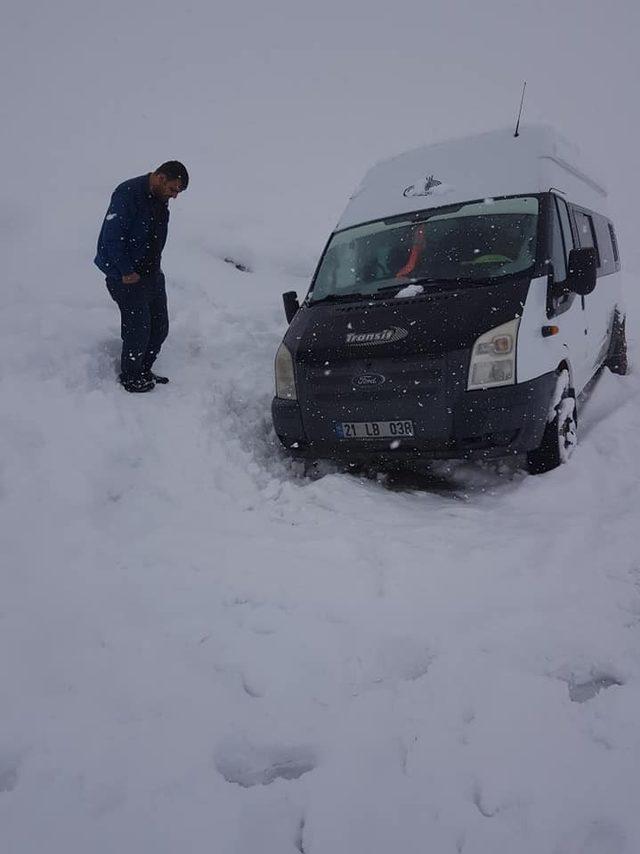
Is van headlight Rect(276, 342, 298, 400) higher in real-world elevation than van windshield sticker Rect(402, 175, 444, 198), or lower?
lower

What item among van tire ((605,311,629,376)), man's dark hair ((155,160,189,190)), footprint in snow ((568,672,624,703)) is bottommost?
van tire ((605,311,629,376))

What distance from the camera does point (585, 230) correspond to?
17.4 ft

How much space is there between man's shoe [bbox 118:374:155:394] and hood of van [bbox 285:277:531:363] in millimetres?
1344

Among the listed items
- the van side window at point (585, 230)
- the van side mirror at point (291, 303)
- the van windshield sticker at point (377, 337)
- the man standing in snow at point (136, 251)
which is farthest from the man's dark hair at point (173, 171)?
the van side window at point (585, 230)

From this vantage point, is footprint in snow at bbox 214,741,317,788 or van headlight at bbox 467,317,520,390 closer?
footprint in snow at bbox 214,741,317,788

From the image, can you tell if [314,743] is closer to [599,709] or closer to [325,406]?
[599,709]

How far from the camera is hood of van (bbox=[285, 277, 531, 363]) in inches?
143

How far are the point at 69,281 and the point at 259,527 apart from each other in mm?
4109

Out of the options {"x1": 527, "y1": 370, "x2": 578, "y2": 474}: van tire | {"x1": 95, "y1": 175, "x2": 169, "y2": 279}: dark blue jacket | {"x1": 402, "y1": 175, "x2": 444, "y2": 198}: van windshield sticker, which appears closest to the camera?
{"x1": 527, "y1": 370, "x2": 578, "y2": 474}: van tire

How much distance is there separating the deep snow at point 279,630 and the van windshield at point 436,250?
139 centimetres

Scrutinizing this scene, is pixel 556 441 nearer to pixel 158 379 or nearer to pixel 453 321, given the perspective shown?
pixel 453 321

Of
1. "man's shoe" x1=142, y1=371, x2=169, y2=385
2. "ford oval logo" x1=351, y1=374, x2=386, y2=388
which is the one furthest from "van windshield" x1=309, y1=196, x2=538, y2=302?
"man's shoe" x1=142, y1=371, x2=169, y2=385

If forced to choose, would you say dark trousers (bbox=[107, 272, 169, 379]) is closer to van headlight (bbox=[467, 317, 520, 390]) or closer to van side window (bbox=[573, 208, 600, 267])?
van headlight (bbox=[467, 317, 520, 390])

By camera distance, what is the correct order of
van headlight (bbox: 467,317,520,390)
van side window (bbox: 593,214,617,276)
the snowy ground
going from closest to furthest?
the snowy ground, van headlight (bbox: 467,317,520,390), van side window (bbox: 593,214,617,276)
